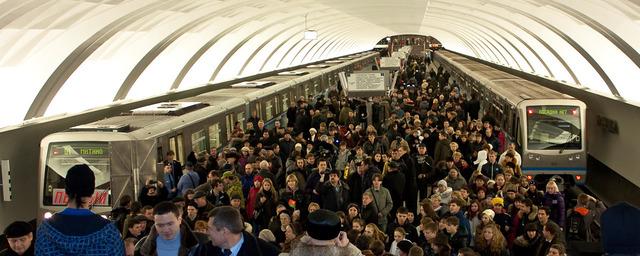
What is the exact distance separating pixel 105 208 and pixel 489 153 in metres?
6.40

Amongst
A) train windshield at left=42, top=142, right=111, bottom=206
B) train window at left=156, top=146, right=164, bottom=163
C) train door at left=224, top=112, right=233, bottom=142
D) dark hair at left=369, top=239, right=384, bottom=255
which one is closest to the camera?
dark hair at left=369, top=239, right=384, bottom=255

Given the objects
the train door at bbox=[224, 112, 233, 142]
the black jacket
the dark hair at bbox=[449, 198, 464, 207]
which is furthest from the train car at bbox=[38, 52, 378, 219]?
the black jacket

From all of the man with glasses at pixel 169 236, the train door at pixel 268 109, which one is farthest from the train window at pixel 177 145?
the man with glasses at pixel 169 236

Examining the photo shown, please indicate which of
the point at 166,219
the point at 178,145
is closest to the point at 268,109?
the point at 178,145

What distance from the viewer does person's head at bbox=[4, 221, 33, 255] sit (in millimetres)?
6324

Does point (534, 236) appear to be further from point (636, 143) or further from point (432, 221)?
point (636, 143)

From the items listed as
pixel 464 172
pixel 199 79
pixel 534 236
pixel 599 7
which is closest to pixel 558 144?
pixel 599 7

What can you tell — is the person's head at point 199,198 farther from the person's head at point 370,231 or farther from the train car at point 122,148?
the train car at point 122,148

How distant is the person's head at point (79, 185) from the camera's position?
4176 mm

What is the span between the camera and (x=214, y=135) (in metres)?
17.7

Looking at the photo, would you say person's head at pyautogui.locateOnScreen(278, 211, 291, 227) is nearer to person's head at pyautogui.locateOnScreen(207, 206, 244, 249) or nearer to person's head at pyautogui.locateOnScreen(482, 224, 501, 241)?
person's head at pyautogui.locateOnScreen(482, 224, 501, 241)

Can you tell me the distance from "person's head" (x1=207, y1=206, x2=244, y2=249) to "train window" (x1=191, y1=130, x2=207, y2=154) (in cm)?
1158

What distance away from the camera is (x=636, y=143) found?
15914mm

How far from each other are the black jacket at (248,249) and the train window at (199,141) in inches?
452
